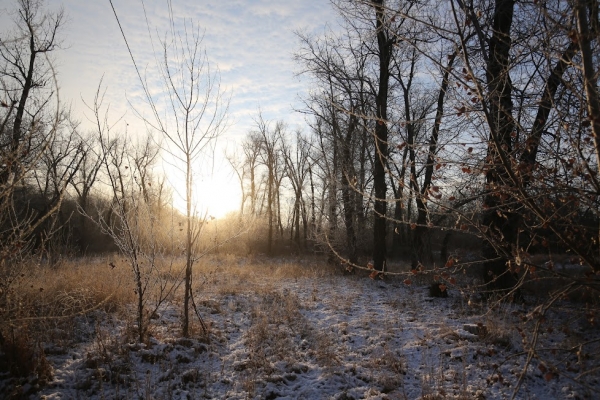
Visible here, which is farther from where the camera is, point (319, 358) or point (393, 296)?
point (393, 296)

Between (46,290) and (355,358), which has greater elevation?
(46,290)

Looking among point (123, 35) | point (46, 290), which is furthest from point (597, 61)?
point (46, 290)

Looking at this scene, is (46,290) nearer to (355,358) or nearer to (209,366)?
(209,366)

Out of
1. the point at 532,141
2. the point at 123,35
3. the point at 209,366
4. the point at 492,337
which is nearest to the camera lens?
the point at 532,141

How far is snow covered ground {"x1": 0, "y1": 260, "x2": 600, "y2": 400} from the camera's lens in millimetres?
4008

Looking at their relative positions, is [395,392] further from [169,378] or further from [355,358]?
[169,378]

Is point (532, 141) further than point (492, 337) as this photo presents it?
No

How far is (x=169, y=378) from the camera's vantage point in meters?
4.21

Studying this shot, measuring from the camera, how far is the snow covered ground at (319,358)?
4008 millimetres

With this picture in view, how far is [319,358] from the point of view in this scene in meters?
4.85

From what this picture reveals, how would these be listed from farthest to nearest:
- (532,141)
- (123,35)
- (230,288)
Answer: (230,288) → (123,35) → (532,141)

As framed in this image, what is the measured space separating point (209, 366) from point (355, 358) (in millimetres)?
1955

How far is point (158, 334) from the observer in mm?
5246

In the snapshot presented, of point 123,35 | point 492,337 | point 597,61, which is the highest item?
point 123,35
